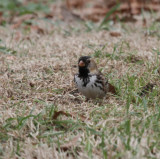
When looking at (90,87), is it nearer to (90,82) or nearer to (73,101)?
(90,82)

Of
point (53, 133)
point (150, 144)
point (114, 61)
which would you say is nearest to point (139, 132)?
point (150, 144)

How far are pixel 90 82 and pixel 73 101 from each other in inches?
A: 11.6

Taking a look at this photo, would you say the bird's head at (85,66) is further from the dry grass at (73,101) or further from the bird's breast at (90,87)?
the dry grass at (73,101)

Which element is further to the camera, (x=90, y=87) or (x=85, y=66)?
(x=85, y=66)

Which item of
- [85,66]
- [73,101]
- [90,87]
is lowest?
[73,101]

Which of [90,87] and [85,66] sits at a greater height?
[85,66]

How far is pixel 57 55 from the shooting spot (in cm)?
532

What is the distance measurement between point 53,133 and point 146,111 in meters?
0.96

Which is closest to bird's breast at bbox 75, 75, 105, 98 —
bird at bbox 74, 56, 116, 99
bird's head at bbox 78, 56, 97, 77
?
bird at bbox 74, 56, 116, 99

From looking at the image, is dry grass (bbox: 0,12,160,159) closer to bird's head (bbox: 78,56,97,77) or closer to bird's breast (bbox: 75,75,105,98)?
bird's breast (bbox: 75,75,105,98)

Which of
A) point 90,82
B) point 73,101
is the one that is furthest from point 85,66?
point 73,101

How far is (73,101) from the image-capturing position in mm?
4105

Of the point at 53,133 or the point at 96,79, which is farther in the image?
the point at 96,79

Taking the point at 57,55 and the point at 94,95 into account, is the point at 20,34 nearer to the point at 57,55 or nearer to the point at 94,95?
the point at 57,55
